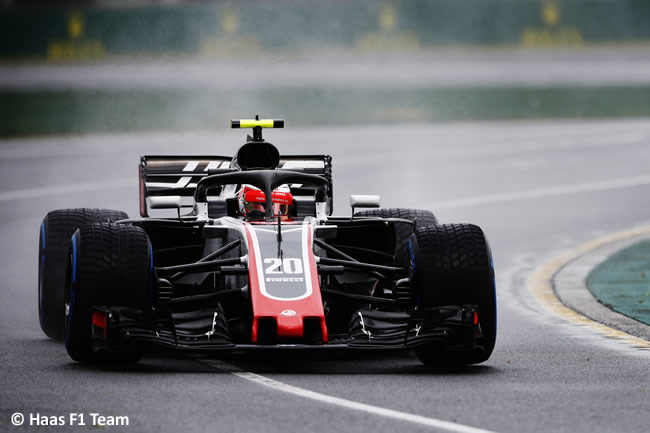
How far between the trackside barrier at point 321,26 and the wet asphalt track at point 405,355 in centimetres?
1515

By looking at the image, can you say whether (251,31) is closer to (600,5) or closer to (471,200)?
(600,5)

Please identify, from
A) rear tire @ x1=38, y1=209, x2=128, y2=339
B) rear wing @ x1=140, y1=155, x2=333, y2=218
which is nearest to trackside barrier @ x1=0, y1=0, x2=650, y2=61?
rear wing @ x1=140, y1=155, x2=333, y2=218

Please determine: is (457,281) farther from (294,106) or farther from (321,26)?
(321,26)

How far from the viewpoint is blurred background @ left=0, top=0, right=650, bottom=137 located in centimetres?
4081

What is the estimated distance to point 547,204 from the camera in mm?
23125

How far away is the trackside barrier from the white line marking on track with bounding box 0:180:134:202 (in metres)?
19.8

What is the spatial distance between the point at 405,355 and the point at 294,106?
32.3 meters

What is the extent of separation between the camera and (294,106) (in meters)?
42.6

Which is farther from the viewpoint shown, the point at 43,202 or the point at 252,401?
the point at 43,202

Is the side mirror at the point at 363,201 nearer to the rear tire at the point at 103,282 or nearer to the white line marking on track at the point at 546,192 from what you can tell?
the rear tire at the point at 103,282

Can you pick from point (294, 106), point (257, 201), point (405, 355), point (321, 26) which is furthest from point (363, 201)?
point (321, 26)

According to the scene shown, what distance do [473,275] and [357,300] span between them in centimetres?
85

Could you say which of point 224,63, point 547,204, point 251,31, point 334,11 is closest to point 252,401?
point 547,204

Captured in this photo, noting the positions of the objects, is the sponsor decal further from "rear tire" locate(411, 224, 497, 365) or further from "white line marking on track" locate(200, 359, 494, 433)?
"rear tire" locate(411, 224, 497, 365)
